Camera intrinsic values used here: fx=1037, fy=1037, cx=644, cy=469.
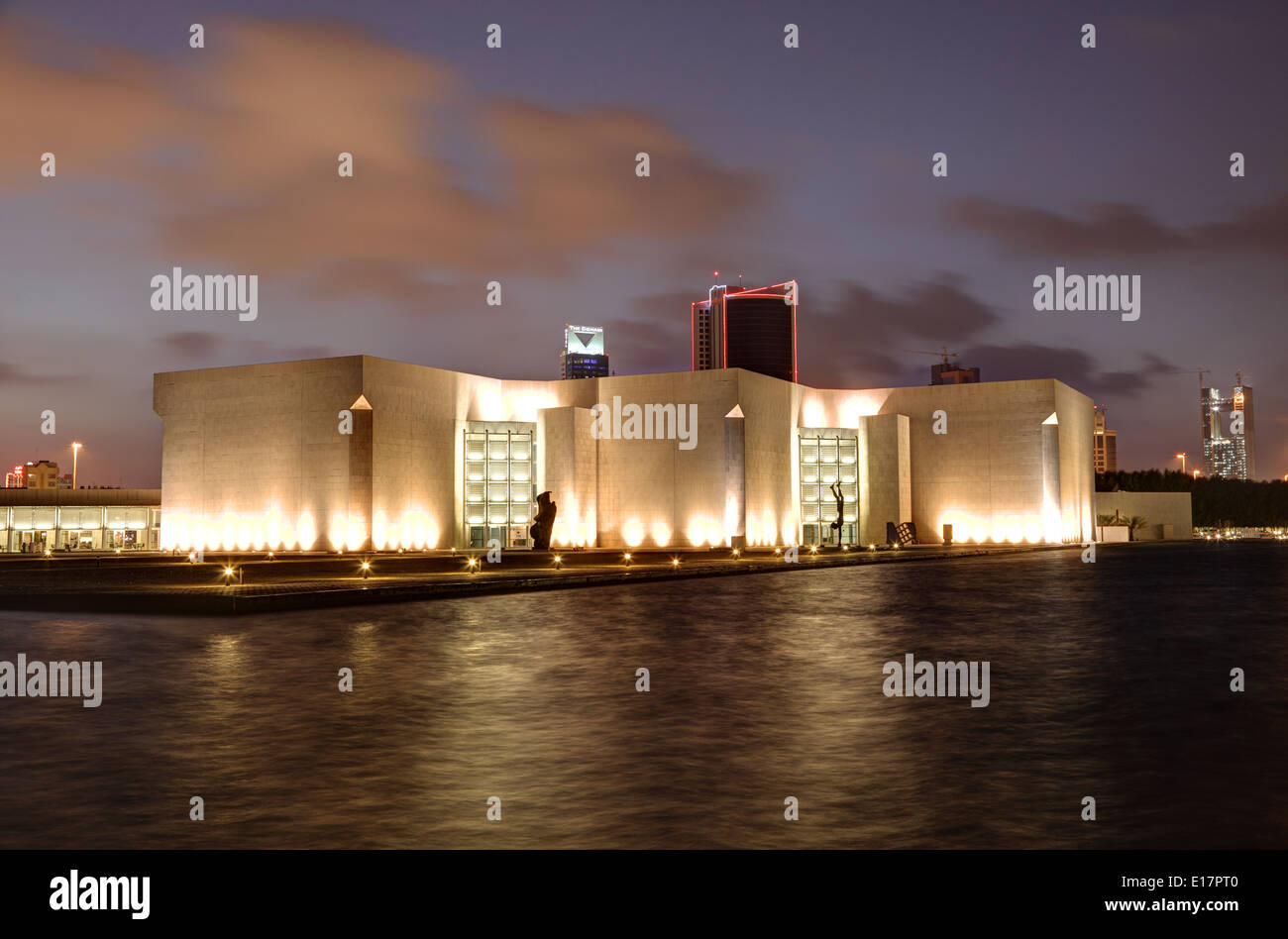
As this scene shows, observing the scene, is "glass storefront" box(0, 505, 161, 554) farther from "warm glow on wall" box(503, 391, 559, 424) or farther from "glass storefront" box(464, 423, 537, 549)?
"warm glow on wall" box(503, 391, 559, 424)

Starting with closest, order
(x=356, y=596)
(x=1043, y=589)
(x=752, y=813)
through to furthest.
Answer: (x=752, y=813), (x=356, y=596), (x=1043, y=589)

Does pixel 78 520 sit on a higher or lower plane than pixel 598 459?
lower

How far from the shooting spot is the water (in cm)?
532

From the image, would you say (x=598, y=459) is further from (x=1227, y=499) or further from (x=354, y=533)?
(x=1227, y=499)

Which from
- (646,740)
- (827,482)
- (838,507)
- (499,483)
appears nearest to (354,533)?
(499,483)

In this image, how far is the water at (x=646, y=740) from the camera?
5316 millimetres

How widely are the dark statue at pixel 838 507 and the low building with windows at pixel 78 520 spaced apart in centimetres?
4631

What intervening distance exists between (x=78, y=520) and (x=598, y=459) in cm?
3466

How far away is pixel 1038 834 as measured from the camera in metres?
5.07

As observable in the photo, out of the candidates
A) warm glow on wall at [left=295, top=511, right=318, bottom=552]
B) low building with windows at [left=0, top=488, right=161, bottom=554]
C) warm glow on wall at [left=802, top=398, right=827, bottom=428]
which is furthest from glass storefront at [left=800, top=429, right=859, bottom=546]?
low building with windows at [left=0, top=488, right=161, bottom=554]

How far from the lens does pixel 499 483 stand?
6359 cm

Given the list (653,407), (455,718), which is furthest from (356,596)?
(653,407)
